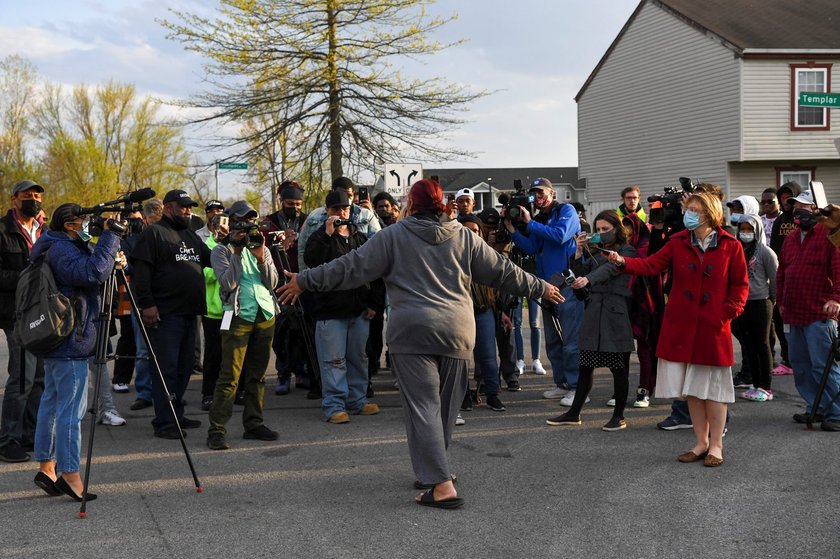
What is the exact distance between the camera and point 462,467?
20.4 ft

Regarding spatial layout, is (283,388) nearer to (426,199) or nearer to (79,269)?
(79,269)

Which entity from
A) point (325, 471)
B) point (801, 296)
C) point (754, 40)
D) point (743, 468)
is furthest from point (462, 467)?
point (754, 40)

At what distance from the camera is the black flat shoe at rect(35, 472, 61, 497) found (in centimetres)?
556

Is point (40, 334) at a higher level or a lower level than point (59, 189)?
lower

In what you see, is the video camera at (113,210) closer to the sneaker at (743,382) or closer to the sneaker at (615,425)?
the sneaker at (615,425)

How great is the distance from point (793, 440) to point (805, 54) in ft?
79.6

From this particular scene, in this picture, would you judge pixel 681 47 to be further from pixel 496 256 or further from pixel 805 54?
pixel 496 256

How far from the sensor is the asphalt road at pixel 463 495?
183 inches

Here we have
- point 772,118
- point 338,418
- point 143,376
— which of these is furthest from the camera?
point 772,118

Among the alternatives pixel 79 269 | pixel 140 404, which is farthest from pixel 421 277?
pixel 140 404

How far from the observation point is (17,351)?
6.61 m

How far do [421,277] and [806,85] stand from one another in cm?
2649

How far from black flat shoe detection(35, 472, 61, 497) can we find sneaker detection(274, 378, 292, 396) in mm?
3785

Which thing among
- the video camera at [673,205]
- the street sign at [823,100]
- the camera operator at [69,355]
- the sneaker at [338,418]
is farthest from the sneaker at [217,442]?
the street sign at [823,100]
